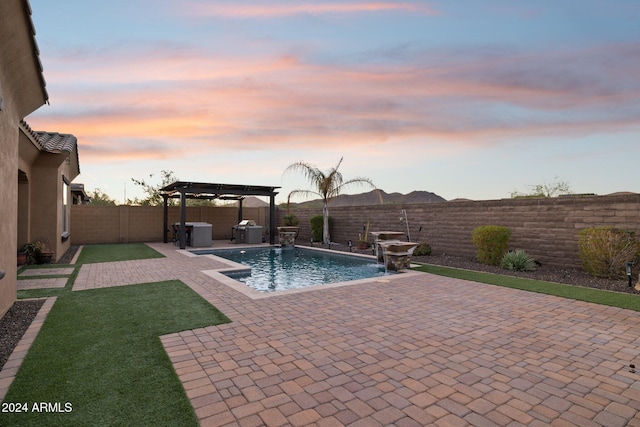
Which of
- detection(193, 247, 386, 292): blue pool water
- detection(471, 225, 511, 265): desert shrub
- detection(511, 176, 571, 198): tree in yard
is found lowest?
detection(193, 247, 386, 292): blue pool water

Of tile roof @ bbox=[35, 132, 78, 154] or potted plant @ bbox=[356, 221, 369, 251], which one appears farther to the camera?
potted plant @ bbox=[356, 221, 369, 251]

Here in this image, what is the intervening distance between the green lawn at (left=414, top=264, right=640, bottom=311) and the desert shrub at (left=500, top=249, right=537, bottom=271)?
40.8 inches

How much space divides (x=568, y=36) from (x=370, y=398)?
11.0 metres

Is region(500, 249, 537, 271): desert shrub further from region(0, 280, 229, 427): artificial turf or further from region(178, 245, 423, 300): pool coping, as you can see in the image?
region(0, 280, 229, 427): artificial turf

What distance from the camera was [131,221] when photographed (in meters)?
17.5

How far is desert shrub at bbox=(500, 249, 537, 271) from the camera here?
8.97 m

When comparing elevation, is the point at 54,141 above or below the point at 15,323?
above

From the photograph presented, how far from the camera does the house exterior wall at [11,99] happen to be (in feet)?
13.3

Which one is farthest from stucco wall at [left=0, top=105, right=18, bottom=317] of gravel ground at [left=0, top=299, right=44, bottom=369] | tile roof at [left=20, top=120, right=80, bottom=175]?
tile roof at [left=20, top=120, right=80, bottom=175]

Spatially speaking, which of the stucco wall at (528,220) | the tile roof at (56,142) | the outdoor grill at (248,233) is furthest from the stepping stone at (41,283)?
the stucco wall at (528,220)

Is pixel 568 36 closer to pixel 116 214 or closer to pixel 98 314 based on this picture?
pixel 98 314

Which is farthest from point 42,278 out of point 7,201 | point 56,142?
point 56,142

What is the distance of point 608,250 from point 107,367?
9.72m

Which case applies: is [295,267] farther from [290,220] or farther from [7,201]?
[290,220]
